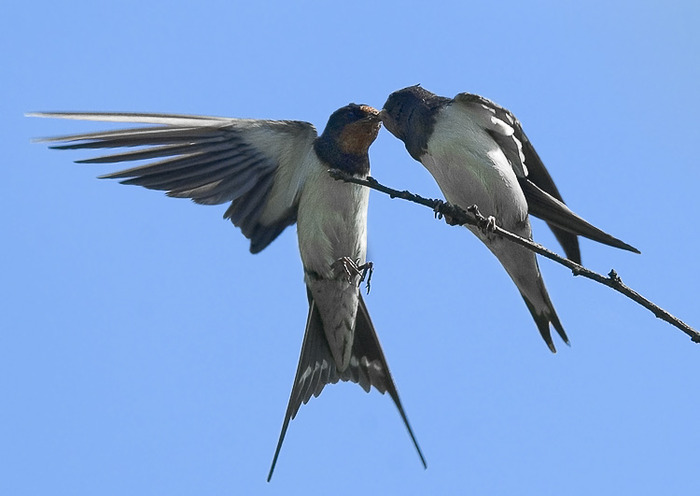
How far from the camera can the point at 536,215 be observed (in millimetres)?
3588

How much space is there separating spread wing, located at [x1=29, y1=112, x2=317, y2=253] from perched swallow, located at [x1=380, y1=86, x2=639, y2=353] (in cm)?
52

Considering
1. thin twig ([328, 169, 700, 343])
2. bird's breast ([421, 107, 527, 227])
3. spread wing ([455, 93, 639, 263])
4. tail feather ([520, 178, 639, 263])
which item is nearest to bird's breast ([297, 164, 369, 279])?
bird's breast ([421, 107, 527, 227])

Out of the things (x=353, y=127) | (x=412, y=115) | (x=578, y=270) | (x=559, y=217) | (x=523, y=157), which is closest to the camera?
(x=578, y=270)

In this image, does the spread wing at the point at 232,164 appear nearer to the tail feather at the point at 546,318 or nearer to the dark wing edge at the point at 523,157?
the dark wing edge at the point at 523,157

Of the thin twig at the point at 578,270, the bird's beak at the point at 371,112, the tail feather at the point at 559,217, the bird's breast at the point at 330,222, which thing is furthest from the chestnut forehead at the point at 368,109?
the thin twig at the point at 578,270

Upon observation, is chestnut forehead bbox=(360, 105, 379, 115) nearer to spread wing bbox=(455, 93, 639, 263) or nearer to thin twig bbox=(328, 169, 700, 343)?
spread wing bbox=(455, 93, 639, 263)

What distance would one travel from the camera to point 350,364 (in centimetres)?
413

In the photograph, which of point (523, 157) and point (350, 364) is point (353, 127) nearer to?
point (523, 157)

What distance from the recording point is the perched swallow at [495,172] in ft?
11.4

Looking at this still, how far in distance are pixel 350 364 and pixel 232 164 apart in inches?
40.4

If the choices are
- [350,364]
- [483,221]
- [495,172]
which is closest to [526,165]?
[495,172]

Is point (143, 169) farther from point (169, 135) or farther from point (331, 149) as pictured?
point (331, 149)

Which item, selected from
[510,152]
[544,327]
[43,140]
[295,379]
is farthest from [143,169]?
[544,327]

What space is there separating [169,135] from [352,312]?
42.7 inches
